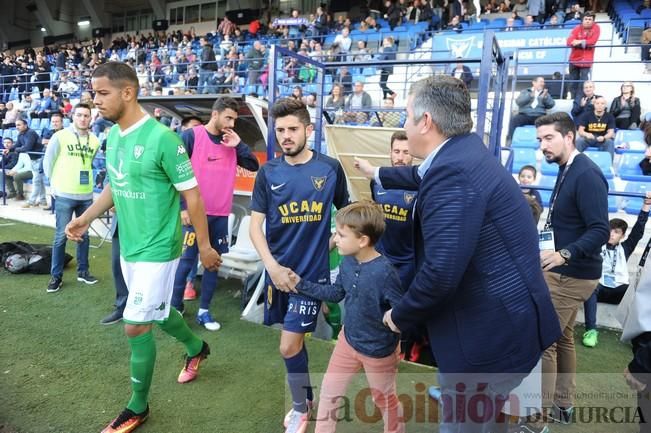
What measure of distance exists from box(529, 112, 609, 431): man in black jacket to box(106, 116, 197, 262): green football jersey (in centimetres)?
197

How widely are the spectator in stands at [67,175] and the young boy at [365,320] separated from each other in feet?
12.2

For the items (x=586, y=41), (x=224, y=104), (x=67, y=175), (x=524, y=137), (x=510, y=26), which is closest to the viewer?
(x=224, y=104)

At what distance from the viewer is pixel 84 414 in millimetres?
2602

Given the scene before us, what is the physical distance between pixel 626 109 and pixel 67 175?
8.59 m

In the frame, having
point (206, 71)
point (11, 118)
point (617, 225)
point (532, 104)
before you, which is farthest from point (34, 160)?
point (617, 225)

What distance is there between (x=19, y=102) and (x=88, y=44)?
40.6ft

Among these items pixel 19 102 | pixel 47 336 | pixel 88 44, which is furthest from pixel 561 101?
pixel 88 44

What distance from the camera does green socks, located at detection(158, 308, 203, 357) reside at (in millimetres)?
2692

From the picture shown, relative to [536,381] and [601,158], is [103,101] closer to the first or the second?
[536,381]

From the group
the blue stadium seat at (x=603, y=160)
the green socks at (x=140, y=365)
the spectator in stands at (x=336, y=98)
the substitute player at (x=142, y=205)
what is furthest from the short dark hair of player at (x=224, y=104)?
the blue stadium seat at (x=603, y=160)

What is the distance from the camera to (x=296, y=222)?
8.09 ft

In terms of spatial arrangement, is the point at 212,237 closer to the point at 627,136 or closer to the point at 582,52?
the point at 627,136

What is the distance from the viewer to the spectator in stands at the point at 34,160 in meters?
9.23

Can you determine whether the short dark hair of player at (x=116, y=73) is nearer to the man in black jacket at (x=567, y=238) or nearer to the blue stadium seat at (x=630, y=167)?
the man in black jacket at (x=567, y=238)
